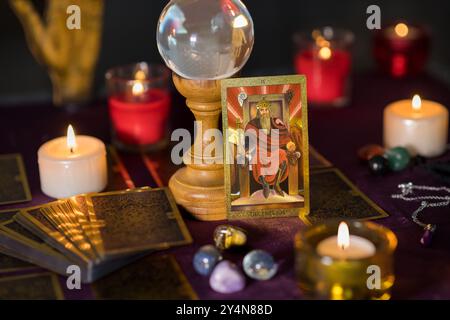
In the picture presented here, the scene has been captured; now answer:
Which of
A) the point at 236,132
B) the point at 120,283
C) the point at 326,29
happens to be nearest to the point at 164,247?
the point at 120,283

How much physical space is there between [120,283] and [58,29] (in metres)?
0.88

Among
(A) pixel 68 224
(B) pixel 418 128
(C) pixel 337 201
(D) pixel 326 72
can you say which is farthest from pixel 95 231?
(D) pixel 326 72

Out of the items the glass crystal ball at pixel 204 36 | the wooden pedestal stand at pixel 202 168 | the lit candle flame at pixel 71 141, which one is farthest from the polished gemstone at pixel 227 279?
the lit candle flame at pixel 71 141

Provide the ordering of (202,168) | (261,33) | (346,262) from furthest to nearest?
(261,33) < (202,168) < (346,262)

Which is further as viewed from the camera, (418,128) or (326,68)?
(326,68)

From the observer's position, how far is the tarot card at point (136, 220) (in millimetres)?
1271

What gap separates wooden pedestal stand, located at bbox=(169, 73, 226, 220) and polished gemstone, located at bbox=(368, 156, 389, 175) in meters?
0.31

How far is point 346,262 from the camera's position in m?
1.13

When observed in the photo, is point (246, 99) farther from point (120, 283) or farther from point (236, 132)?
point (120, 283)

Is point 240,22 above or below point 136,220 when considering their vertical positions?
above

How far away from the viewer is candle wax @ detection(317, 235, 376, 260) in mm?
1188

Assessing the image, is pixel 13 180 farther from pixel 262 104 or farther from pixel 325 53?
pixel 325 53

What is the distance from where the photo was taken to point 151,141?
1750 millimetres

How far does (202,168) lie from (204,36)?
242 millimetres
